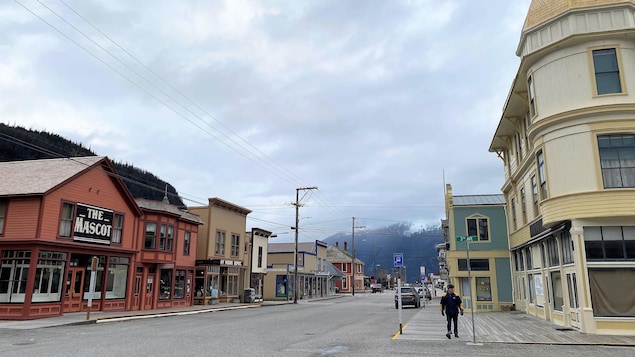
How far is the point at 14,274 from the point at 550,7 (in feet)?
88.0

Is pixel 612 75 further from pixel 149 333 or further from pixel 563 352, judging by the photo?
pixel 149 333

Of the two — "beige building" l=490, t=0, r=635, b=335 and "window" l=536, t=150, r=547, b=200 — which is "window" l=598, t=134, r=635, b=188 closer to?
"beige building" l=490, t=0, r=635, b=335

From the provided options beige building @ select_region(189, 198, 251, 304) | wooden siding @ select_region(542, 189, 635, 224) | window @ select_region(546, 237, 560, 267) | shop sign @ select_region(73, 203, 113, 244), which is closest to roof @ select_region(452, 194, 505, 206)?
window @ select_region(546, 237, 560, 267)

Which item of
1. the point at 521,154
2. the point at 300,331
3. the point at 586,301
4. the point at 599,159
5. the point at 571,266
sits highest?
the point at 521,154

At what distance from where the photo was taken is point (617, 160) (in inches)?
663

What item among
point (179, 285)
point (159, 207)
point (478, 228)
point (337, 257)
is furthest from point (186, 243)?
point (337, 257)

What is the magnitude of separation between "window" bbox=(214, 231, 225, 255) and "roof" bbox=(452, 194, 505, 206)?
19.0 m

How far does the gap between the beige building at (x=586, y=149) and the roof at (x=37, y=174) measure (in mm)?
22448

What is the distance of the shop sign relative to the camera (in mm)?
23906

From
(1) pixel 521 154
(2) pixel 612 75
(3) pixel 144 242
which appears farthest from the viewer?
(3) pixel 144 242

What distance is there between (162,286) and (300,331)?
668 inches

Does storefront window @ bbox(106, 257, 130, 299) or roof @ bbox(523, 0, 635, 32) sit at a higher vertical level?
roof @ bbox(523, 0, 635, 32)

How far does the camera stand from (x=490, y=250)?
3108 centimetres

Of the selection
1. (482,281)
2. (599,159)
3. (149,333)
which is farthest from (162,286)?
(599,159)
